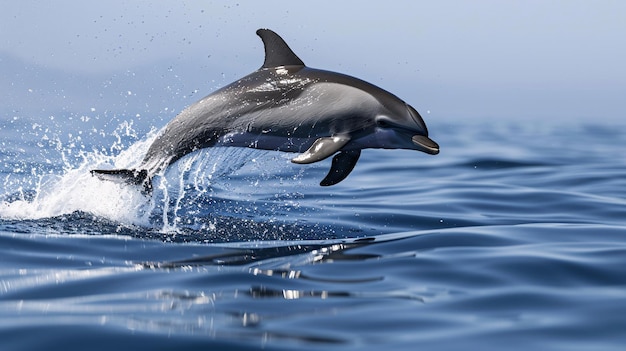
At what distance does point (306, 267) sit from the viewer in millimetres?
5820

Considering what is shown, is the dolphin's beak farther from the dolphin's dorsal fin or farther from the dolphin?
the dolphin's dorsal fin

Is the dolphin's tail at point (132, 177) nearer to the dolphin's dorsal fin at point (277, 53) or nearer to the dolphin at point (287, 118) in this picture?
the dolphin at point (287, 118)

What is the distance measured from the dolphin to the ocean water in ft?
1.21

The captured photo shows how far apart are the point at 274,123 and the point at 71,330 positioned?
387cm

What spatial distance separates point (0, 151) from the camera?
17188 mm

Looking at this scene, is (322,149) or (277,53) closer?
(322,149)

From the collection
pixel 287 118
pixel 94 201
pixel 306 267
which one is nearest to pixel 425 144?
pixel 287 118

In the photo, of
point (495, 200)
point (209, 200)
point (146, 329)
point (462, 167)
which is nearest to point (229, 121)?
point (209, 200)

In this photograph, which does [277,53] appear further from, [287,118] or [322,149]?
[322,149]

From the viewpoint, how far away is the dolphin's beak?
7.43 m

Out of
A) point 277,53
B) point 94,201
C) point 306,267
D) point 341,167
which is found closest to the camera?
point 306,267

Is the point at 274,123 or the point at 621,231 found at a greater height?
the point at 274,123

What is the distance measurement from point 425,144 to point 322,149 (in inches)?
38.3

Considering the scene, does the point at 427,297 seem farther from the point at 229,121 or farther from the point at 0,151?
the point at 0,151
